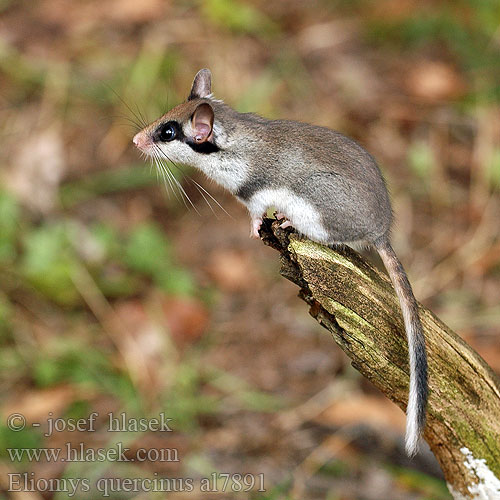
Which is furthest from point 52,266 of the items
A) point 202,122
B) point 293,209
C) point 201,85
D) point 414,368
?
point 414,368

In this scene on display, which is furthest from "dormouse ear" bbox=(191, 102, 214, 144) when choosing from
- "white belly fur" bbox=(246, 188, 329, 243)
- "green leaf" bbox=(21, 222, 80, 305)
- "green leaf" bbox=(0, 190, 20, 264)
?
"green leaf" bbox=(0, 190, 20, 264)

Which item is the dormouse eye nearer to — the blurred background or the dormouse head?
the dormouse head

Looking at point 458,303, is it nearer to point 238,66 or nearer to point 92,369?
point 92,369

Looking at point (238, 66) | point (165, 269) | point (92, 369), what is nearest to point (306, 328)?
point (165, 269)

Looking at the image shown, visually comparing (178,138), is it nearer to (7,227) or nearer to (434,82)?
(7,227)

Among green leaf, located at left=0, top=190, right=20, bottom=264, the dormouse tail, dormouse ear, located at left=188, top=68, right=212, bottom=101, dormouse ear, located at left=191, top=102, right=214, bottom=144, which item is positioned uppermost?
green leaf, located at left=0, top=190, right=20, bottom=264
